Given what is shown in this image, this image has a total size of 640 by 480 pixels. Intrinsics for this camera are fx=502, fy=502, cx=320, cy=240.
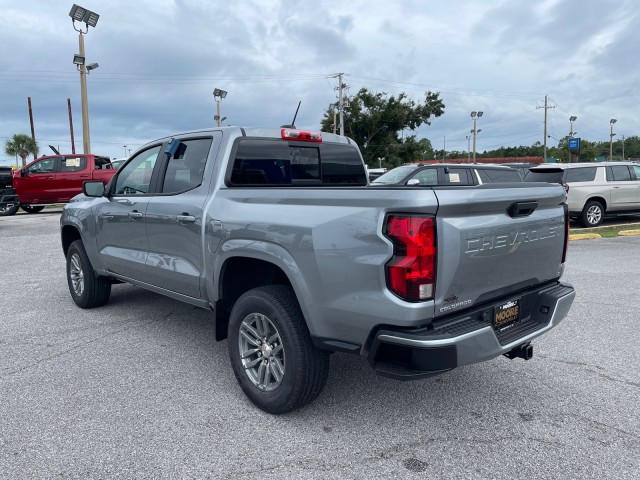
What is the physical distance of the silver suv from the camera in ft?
42.4

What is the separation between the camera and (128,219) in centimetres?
460

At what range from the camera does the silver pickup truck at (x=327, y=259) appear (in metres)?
2.50

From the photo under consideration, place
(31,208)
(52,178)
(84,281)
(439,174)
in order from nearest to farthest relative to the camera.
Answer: (84,281), (439,174), (52,178), (31,208)

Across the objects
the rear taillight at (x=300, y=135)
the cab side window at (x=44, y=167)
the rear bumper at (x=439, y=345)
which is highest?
the cab side window at (x=44, y=167)

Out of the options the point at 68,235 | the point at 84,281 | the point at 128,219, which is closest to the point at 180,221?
the point at 128,219

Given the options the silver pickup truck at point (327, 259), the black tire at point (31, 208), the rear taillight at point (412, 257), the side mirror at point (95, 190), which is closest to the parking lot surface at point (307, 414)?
the silver pickup truck at point (327, 259)

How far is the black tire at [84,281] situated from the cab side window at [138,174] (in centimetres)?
110

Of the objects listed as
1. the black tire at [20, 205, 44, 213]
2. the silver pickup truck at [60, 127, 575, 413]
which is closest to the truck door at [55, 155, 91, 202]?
the black tire at [20, 205, 44, 213]

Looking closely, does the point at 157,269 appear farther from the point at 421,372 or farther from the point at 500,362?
the point at 500,362

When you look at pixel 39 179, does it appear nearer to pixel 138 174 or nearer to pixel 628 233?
pixel 138 174

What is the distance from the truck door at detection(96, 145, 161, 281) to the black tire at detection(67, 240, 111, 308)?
0.52 metres

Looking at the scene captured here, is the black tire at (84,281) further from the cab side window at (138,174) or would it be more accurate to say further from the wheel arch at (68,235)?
the cab side window at (138,174)

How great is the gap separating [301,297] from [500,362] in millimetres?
2050

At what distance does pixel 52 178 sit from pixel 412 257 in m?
18.3
